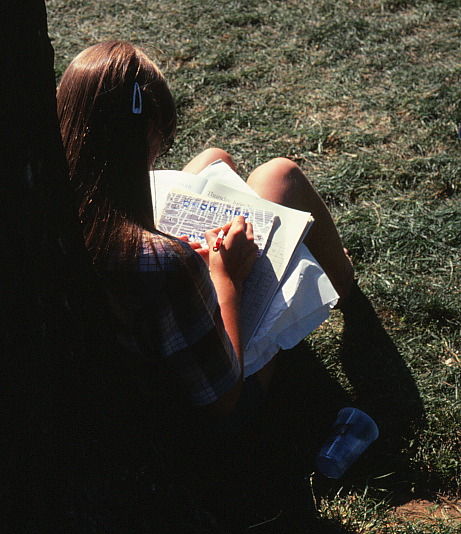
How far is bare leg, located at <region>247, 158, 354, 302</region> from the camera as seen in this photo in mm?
2305

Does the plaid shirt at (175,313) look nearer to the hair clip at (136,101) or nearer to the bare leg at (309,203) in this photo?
the hair clip at (136,101)

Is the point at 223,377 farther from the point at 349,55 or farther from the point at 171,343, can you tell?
the point at 349,55

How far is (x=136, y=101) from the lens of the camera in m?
1.57

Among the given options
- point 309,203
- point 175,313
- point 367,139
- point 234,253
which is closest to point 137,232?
point 175,313

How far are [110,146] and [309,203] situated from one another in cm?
105

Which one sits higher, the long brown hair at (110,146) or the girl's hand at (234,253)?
the long brown hair at (110,146)

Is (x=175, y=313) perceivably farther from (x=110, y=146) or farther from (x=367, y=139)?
(x=367, y=139)

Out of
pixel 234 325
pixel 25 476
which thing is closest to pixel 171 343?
pixel 234 325

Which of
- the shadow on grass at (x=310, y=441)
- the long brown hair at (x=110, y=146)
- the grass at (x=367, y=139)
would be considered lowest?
the shadow on grass at (x=310, y=441)

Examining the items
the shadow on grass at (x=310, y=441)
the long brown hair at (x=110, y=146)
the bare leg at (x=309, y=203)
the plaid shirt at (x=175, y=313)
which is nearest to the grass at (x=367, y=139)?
the shadow on grass at (x=310, y=441)

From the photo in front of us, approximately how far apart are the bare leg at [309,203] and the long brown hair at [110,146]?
758 mm

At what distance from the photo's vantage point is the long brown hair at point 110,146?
152 centimetres

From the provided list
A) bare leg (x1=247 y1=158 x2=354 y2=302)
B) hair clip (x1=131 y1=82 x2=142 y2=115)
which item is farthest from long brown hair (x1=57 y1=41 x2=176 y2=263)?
bare leg (x1=247 y1=158 x2=354 y2=302)

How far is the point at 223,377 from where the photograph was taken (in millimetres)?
1656
